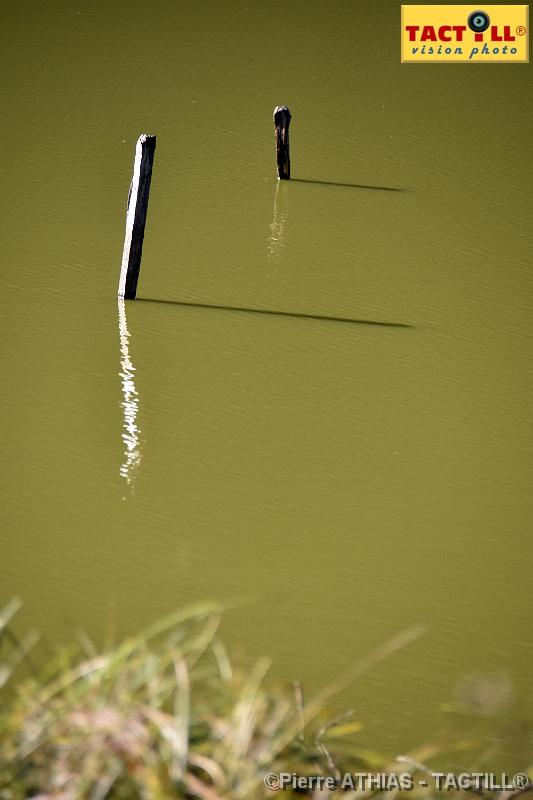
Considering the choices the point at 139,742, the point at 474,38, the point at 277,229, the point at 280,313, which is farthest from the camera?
the point at 474,38

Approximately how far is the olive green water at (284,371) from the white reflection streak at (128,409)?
22 millimetres

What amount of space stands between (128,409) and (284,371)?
116 centimetres

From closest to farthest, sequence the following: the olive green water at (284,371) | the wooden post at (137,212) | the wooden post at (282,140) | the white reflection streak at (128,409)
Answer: the olive green water at (284,371)
the white reflection streak at (128,409)
the wooden post at (137,212)
the wooden post at (282,140)

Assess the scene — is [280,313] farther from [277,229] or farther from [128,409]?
[128,409]

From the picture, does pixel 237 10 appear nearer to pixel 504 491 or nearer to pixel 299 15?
pixel 299 15

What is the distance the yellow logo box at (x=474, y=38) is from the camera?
14.7 meters

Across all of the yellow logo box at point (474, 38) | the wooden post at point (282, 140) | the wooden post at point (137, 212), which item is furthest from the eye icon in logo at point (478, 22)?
the wooden post at point (137, 212)

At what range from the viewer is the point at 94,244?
9203 mm

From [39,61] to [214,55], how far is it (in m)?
2.28

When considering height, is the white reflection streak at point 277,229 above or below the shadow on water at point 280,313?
above

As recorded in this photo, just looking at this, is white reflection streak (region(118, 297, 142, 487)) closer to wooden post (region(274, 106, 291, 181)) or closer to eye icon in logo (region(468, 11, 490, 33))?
wooden post (region(274, 106, 291, 181))

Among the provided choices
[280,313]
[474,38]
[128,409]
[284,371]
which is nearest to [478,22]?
[474,38]

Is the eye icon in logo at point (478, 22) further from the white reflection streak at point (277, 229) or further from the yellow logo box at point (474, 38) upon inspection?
the white reflection streak at point (277, 229)

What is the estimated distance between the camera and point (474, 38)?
14.8 m
